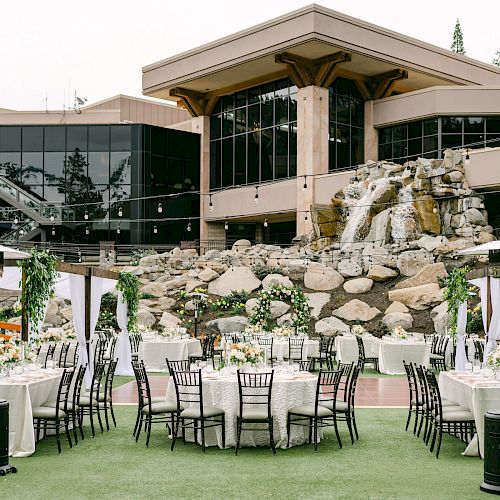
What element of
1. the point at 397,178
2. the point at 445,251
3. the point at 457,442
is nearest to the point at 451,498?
the point at 457,442

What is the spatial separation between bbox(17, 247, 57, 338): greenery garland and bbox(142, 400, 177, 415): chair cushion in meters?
4.40

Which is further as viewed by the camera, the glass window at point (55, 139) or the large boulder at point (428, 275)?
the glass window at point (55, 139)

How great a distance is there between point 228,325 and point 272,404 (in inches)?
688

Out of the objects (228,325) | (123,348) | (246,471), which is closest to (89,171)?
(228,325)

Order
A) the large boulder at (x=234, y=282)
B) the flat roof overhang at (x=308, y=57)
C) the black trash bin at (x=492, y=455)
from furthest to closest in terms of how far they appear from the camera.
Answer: the flat roof overhang at (x=308, y=57) → the large boulder at (x=234, y=282) → the black trash bin at (x=492, y=455)

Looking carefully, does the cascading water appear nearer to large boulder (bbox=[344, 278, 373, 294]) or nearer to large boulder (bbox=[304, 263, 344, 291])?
large boulder (bbox=[304, 263, 344, 291])

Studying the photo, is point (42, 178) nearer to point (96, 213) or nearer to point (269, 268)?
point (96, 213)

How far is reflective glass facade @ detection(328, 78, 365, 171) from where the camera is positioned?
41969 millimetres

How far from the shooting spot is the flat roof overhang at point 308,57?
37.7 m

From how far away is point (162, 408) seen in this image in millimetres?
10953

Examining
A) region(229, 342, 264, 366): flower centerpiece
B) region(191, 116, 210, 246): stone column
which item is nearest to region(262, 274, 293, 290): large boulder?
region(191, 116, 210, 246): stone column

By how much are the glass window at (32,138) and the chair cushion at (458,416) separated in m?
35.4

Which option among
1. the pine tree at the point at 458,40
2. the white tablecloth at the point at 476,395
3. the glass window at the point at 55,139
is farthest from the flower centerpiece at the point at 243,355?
the pine tree at the point at 458,40

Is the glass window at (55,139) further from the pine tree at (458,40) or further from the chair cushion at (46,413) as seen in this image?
the pine tree at (458,40)
